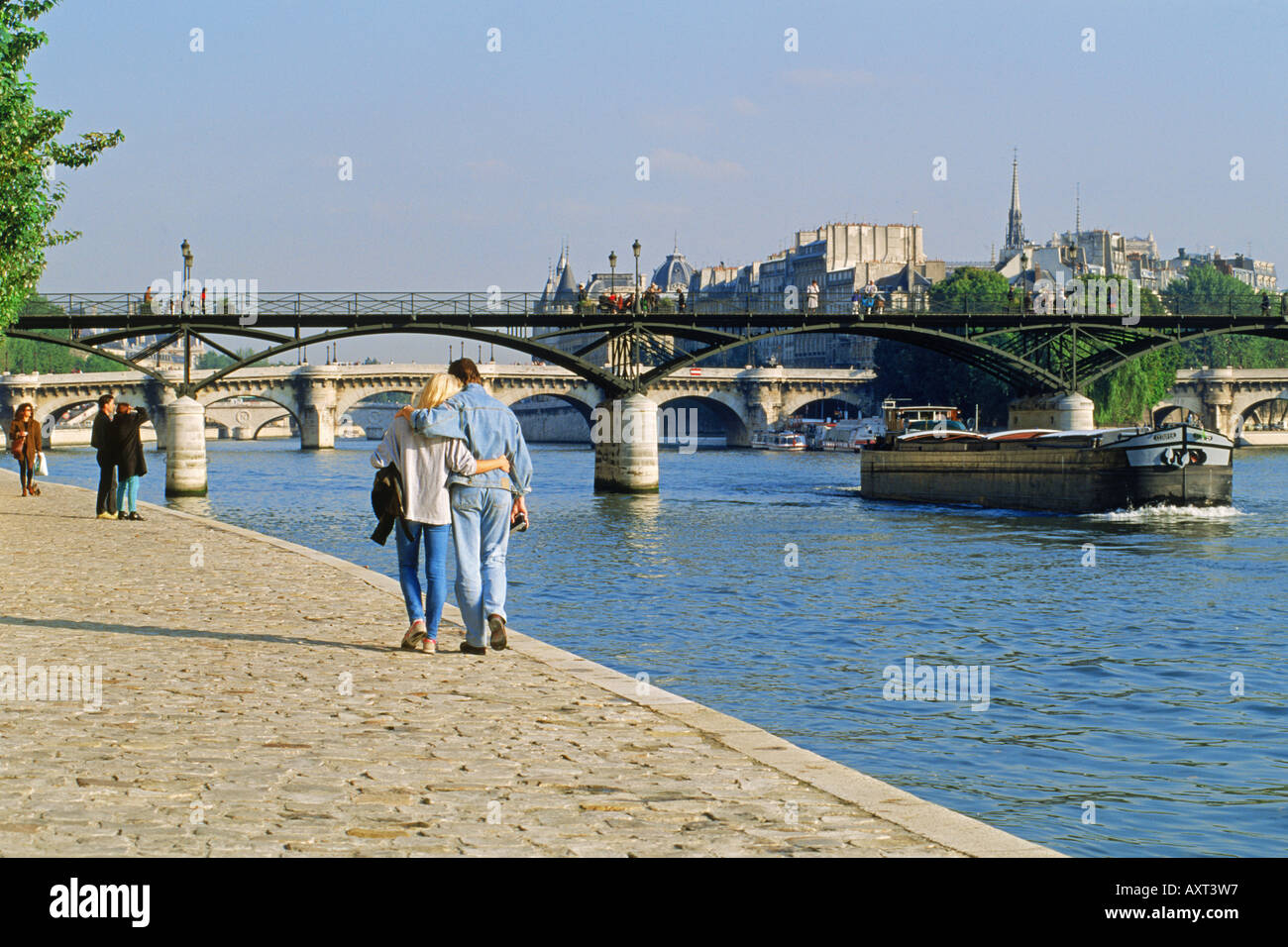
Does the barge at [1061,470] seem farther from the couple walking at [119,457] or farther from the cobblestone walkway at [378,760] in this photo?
the cobblestone walkway at [378,760]

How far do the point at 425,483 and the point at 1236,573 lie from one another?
19.0m

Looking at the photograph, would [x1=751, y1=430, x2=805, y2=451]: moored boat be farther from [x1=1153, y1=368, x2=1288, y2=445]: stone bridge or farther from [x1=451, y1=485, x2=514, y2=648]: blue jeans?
[x1=451, y1=485, x2=514, y2=648]: blue jeans

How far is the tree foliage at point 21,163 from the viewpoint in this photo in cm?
2478

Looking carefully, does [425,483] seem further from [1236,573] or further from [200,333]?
[200,333]

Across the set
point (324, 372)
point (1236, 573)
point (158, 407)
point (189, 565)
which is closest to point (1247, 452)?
point (324, 372)

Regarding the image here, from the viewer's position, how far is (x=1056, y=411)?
58.7 metres

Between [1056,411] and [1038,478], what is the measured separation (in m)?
13.3

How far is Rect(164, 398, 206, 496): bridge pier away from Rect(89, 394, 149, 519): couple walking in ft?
79.5

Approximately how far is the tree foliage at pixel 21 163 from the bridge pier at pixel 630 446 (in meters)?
26.6

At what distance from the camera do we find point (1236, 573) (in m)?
26.2

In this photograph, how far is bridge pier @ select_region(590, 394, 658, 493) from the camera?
53.6 m

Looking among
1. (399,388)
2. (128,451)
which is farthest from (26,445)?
(399,388)

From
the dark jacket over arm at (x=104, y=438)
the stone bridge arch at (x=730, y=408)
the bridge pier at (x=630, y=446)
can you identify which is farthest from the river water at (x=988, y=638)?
the stone bridge arch at (x=730, y=408)

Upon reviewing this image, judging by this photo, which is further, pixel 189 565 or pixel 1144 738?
pixel 189 565
